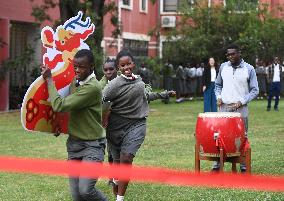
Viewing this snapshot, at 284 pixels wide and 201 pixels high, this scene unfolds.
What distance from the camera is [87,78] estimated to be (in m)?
6.50

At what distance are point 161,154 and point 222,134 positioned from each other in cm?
319

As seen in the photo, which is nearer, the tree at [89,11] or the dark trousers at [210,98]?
the dark trousers at [210,98]

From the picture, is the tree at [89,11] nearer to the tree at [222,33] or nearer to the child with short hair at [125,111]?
the tree at [222,33]

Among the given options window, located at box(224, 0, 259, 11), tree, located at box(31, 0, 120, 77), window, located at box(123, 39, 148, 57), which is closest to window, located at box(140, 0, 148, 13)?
window, located at box(123, 39, 148, 57)

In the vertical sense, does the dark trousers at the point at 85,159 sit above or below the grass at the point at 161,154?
above

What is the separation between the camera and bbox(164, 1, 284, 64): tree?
101 ft

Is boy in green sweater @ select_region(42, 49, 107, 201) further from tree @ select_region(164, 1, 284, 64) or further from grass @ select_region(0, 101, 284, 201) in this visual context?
tree @ select_region(164, 1, 284, 64)

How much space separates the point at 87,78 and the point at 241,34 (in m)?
25.0

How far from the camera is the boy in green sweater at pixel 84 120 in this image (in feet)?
Answer: 20.8

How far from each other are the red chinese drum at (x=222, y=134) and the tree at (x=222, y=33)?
852 inches

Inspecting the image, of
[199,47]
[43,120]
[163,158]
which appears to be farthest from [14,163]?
[199,47]

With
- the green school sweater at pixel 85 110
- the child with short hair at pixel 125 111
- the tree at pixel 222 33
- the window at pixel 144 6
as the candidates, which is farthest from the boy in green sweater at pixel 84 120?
the window at pixel 144 6

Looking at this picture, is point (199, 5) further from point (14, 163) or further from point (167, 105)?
point (14, 163)

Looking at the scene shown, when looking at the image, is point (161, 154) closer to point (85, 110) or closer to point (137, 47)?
point (85, 110)
